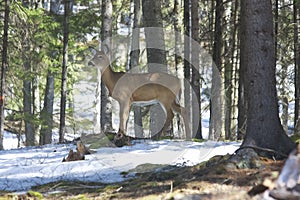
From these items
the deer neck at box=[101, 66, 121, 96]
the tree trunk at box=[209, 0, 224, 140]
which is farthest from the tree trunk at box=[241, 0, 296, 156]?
the tree trunk at box=[209, 0, 224, 140]

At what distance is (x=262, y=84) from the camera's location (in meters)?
6.64

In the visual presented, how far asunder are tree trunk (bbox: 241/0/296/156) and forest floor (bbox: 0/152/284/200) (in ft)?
1.43

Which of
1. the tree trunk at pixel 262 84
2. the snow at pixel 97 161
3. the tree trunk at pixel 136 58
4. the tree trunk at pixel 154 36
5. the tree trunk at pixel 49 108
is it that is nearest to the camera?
the tree trunk at pixel 262 84

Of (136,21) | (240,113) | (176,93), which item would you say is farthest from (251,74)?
(136,21)

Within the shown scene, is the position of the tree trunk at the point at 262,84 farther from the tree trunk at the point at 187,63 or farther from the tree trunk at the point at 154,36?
the tree trunk at the point at 187,63

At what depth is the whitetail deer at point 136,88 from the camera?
1106 cm

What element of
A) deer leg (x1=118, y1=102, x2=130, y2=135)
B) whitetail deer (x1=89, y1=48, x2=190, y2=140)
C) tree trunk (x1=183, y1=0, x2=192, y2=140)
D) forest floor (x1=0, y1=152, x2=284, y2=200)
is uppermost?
tree trunk (x1=183, y1=0, x2=192, y2=140)

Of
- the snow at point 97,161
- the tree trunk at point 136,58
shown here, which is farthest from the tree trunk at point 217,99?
the snow at point 97,161

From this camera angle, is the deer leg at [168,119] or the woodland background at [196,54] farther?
the deer leg at [168,119]

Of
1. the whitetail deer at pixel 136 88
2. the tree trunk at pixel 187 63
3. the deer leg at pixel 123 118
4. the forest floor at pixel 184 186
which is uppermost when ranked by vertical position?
the tree trunk at pixel 187 63

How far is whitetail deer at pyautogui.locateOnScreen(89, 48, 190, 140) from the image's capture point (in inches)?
436

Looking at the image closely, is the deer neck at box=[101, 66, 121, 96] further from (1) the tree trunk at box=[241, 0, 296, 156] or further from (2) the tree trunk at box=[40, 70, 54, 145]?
(2) the tree trunk at box=[40, 70, 54, 145]

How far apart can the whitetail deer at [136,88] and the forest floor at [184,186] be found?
400cm

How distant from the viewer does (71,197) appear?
19.5 feet
